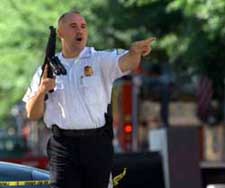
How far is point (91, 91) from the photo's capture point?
559 cm

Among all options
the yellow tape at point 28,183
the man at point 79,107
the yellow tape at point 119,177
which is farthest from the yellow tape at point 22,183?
the man at point 79,107

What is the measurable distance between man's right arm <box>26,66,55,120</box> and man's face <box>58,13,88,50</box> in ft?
0.75

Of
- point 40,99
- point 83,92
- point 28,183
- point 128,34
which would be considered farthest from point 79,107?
point 128,34

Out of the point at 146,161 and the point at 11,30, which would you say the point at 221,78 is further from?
the point at 146,161

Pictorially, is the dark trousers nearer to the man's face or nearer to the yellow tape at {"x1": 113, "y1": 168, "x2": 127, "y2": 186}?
the man's face

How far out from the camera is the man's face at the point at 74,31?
5.60 m

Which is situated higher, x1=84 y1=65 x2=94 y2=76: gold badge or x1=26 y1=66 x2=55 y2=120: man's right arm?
x1=84 y1=65 x2=94 y2=76: gold badge

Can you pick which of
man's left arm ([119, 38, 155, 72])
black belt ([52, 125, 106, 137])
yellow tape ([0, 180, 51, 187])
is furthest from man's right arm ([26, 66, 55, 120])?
yellow tape ([0, 180, 51, 187])

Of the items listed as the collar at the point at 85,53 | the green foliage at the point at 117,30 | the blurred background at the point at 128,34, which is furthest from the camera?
the green foliage at the point at 117,30

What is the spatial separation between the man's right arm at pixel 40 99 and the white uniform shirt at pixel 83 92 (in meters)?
0.07

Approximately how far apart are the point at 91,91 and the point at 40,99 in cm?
31

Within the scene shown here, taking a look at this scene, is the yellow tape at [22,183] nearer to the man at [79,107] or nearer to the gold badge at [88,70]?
the man at [79,107]

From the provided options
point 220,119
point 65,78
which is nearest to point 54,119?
point 65,78

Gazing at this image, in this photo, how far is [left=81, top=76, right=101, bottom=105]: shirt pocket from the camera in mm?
5570
